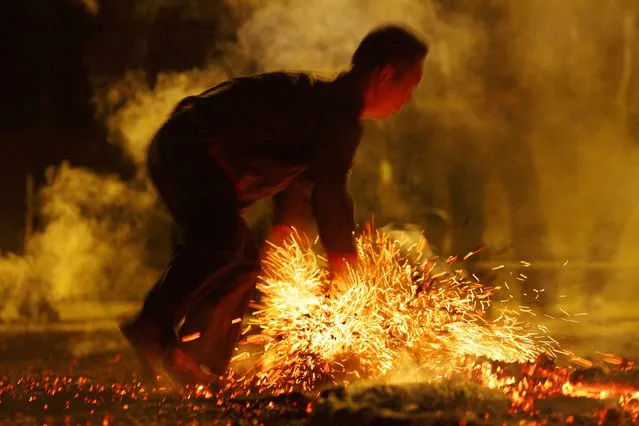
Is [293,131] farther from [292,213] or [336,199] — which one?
[292,213]

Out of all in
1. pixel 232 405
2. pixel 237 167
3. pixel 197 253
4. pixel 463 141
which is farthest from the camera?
pixel 463 141

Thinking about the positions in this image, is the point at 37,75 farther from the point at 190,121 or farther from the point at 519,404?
the point at 519,404

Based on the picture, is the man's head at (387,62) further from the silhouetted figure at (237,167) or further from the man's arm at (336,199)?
the man's arm at (336,199)

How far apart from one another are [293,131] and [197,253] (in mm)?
757

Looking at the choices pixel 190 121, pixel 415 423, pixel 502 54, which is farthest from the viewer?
pixel 502 54

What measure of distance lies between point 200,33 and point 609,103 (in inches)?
173

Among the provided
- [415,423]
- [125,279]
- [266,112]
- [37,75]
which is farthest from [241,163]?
[37,75]

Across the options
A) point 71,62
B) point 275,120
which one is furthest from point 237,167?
point 71,62

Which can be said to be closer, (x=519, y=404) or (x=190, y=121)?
(x=519, y=404)

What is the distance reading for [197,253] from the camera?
13.0 ft

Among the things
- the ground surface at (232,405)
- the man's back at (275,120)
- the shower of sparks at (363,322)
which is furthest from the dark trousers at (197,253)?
the ground surface at (232,405)

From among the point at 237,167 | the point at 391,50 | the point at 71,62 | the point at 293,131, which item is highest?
the point at 71,62

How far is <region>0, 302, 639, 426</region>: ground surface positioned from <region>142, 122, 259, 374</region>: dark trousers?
1.12 ft

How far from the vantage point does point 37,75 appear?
319 inches
